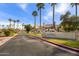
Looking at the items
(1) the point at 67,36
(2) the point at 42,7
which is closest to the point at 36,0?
(1) the point at 67,36

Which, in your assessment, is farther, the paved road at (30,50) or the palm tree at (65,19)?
the palm tree at (65,19)

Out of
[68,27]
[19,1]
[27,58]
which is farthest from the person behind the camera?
[68,27]

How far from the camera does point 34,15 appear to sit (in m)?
105

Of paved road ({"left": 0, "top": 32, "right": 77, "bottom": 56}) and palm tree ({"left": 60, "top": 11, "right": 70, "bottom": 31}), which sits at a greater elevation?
palm tree ({"left": 60, "top": 11, "right": 70, "bottom": 31})

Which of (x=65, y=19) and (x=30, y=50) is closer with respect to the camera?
(x=30, y=50)

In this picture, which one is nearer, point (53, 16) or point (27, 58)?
point (27, 58)

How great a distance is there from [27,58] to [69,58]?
271 cm

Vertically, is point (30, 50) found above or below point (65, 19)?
below

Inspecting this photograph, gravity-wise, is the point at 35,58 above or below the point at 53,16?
below

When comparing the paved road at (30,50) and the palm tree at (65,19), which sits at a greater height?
the palm tree at (65,19)

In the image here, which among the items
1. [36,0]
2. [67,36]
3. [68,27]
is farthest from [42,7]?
[36,0]

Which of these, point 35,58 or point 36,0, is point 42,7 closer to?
point 36,0

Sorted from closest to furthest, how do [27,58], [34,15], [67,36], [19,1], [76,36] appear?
1. [27,58]
2. [19,1]
3. [76,36]
4. [67,36]
5. [34,15]

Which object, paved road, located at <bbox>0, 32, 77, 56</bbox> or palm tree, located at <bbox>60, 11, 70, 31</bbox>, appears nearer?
paved road, located at <bbox>0, 32, 77, 56</bbox>
